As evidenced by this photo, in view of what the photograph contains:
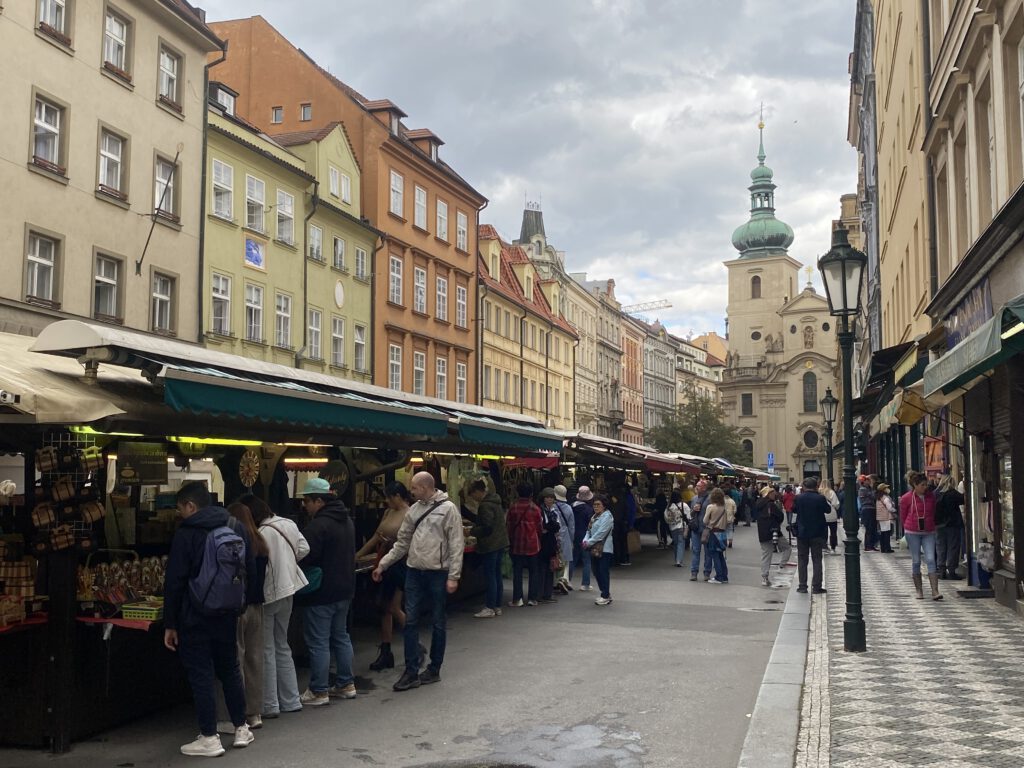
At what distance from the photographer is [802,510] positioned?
16.8 m

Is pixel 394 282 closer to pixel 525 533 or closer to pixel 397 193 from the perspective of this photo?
pixel 397 193

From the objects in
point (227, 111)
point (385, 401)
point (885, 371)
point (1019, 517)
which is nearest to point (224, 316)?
point (227, 111)

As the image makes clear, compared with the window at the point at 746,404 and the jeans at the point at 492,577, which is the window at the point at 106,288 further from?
the window at the point at 746,404

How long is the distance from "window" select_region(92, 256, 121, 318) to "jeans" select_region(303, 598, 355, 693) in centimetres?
1801

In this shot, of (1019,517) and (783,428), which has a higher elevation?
(783,428)

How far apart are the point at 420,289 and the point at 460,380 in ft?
19.8

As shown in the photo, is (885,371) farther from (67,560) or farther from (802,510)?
(67,560)

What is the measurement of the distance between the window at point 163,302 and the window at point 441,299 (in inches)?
753

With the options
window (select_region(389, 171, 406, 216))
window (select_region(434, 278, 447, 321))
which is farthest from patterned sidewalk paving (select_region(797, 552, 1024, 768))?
window (select_region(434, 278, 447, 321))

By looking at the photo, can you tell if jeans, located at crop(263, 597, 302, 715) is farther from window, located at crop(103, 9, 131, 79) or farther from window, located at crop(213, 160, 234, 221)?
window, located at crop(213, 160, 234, 221)

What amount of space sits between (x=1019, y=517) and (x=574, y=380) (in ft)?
208

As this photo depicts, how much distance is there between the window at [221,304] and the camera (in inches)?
1188

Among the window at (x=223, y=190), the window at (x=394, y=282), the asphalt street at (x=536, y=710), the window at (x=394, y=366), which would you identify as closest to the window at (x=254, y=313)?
the window at (x=223, y=190)

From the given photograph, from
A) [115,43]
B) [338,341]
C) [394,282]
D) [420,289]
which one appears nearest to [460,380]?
[420,289]
